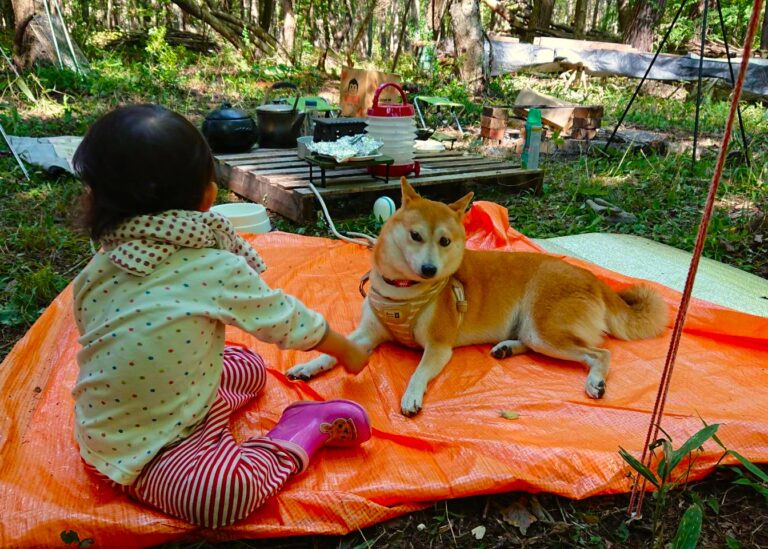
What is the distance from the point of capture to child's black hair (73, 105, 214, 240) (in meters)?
1.46

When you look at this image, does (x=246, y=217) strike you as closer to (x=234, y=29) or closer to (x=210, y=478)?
(x=210, y=478)

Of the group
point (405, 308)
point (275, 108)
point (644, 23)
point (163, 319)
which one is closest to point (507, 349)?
point (405, 308)

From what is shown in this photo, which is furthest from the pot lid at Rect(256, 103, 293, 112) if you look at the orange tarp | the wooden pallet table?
the orange tarp

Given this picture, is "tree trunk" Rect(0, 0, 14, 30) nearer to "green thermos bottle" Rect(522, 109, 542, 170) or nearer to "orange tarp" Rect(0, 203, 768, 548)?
"green thermos bottle" Rect(522, 109, 542, 170)

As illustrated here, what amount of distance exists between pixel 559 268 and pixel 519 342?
0.45 meters

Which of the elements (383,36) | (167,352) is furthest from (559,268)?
(383,36)

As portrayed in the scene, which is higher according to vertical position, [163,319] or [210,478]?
[163,319]

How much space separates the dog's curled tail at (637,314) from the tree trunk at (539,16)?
1670cm

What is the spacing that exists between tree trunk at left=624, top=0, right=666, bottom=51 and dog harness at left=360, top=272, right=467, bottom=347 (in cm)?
1427

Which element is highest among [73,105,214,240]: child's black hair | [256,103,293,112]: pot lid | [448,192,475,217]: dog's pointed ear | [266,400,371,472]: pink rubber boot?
[73,105,214,240]: child's black hair

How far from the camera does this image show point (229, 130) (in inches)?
222

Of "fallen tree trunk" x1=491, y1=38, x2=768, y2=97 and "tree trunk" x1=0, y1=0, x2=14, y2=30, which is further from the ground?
"tree trunk" x1=0, y1=0, x2=14, y2=30

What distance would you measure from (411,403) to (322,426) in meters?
0.50

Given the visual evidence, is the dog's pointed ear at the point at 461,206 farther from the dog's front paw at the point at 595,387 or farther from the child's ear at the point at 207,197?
the child's ear at the point at 207,197
